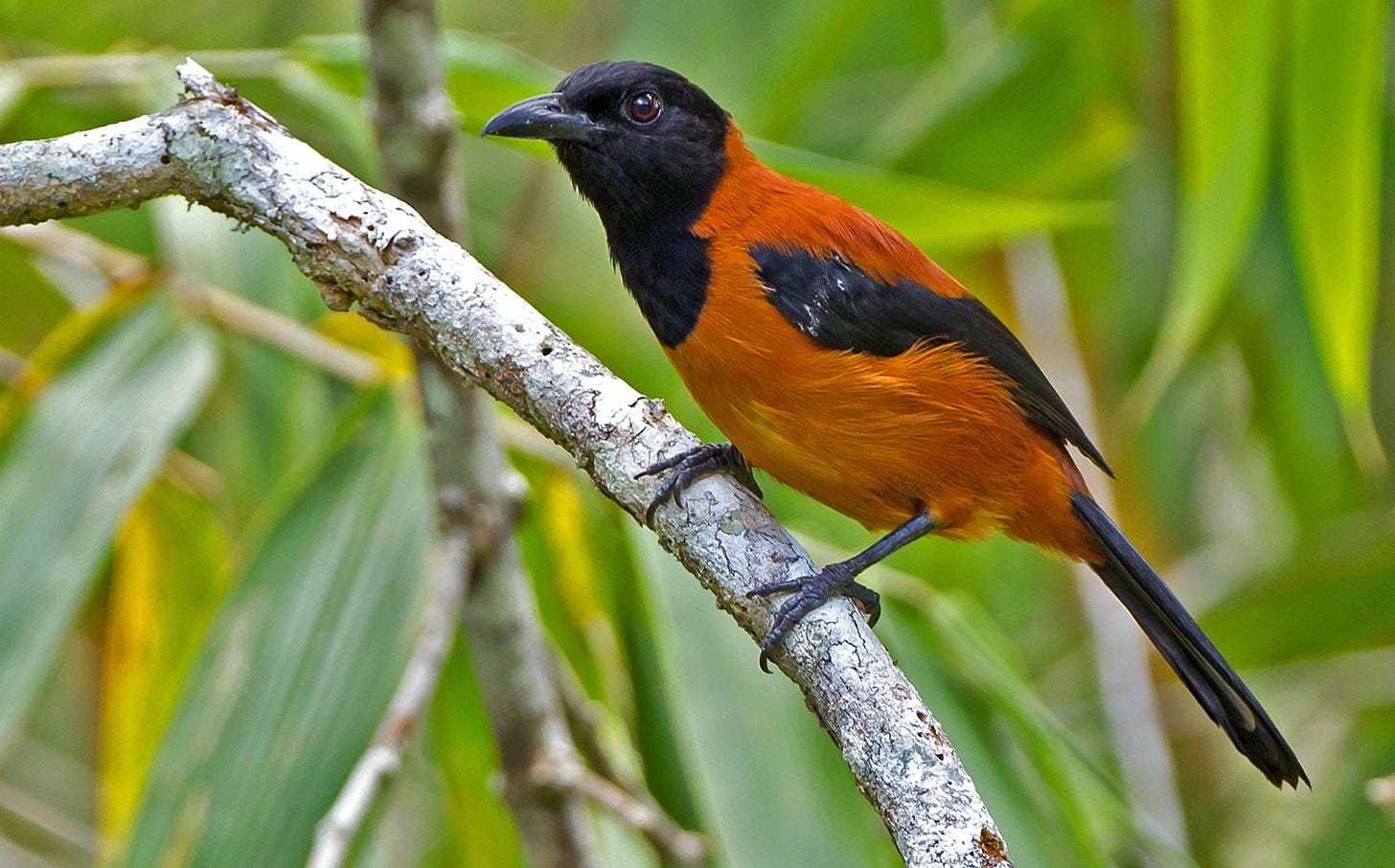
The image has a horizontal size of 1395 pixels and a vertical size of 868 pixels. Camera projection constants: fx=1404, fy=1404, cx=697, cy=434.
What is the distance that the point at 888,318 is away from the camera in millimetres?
2867

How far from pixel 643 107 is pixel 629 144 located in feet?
0.40

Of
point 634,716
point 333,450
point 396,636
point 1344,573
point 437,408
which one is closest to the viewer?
point 437,408

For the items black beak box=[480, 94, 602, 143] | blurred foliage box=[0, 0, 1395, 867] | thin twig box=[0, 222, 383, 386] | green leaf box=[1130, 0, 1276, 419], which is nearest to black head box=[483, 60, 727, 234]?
black beak box=[480, 94, 602, 143]

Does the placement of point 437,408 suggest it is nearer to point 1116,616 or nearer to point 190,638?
point 190,638

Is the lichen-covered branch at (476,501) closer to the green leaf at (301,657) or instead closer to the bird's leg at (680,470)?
the green leaf at (301,657)

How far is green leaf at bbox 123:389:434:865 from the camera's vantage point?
8.87 feet

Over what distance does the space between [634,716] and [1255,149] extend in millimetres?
1913

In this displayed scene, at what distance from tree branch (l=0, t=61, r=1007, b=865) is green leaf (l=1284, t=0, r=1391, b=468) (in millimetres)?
1546

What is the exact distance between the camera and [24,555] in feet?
9.61

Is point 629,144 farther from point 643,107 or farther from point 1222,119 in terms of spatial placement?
point 1222,119

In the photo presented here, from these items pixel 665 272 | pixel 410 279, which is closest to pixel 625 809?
pixel 665 272

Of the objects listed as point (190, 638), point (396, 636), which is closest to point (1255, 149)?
point (396, 636)

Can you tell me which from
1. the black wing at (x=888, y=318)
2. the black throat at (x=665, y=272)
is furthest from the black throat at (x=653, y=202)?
the black wing at (x=888, y=318)

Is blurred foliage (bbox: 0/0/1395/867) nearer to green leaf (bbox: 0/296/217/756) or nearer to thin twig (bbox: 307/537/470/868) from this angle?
green leaf (bbox: 0/296/217/756)
